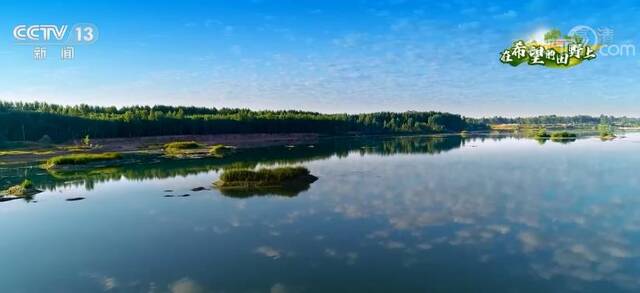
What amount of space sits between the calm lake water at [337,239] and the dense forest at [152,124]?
230ft

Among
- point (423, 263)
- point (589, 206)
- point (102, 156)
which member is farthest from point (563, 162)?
point (102, 156)

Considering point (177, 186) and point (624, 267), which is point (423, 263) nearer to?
point (624, 267)

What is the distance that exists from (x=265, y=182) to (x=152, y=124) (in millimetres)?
81930

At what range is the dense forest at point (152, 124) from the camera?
301 feet

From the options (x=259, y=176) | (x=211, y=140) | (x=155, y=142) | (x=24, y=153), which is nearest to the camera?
(x=259, y=176)

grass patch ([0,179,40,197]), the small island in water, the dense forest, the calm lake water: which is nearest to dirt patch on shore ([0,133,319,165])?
the dense forest

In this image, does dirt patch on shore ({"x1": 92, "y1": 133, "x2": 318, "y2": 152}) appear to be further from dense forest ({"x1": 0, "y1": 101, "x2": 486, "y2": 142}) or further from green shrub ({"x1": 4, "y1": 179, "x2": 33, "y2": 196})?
green shrub ({"x1": 4, "y1": 179, "x2": 33, "y2": 196})

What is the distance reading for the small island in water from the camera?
32.4 meters

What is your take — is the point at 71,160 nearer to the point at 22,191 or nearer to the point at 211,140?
the point at 22,191

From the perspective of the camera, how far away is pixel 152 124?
347 ft

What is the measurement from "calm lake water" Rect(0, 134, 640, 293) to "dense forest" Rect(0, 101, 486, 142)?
6998 cm

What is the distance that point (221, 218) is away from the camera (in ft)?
77.1

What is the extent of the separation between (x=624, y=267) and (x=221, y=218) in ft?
63.0

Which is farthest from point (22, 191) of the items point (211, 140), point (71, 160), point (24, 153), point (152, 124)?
point (152, 124)
